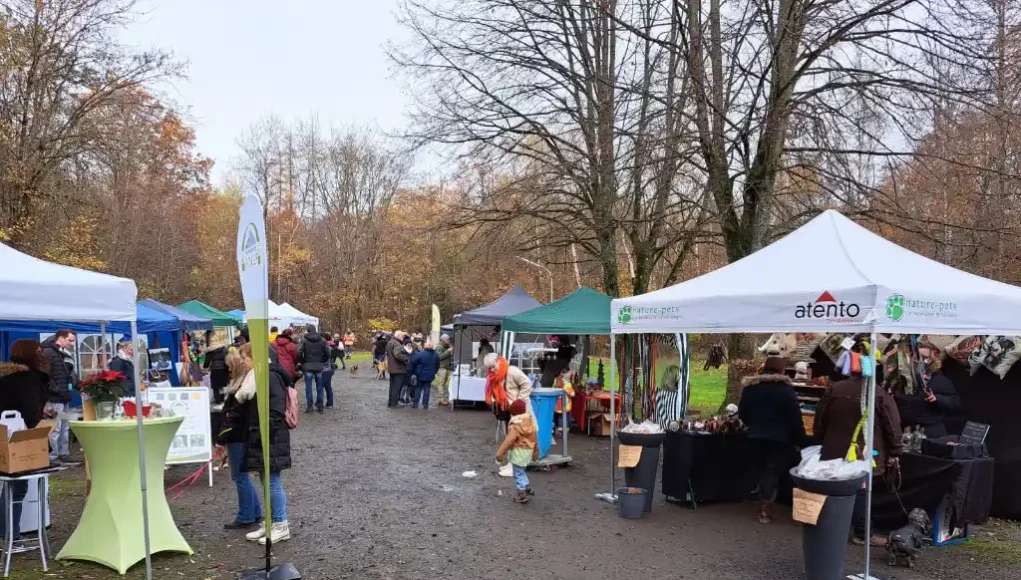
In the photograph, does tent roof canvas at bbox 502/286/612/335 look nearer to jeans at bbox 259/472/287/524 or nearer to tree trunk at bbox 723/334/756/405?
tree trunk at bbox 723/334/756/405

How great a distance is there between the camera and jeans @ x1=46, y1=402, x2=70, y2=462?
939cm

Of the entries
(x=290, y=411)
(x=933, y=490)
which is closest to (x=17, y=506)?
(x=290, y=411)

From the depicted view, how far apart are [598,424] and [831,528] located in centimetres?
768

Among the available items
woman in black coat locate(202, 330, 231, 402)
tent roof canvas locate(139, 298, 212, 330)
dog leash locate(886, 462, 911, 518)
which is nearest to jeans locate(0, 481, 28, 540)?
woman in black coat locate(202, 330, 231, 402)

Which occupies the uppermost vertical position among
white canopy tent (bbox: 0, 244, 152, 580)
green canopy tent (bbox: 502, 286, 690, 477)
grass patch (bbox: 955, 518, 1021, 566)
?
white canopy tent (bbox: 0, 244, 152, 580)

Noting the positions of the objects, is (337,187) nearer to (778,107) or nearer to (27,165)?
(27,165)

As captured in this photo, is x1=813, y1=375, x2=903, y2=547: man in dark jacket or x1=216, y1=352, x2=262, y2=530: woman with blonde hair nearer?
x1=813, y1=375, x2=903, y2=547: man in dark jacket

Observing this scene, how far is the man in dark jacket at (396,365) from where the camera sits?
15.7 meters

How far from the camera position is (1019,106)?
11.1 metres

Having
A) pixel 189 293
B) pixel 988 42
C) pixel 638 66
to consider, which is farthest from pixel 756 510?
pixel 189 293

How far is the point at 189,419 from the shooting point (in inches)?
311

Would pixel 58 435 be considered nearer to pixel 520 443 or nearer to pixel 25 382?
pixel 25 382

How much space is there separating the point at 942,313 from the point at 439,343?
14.9m

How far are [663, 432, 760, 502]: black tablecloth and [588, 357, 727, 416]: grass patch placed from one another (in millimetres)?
2264
